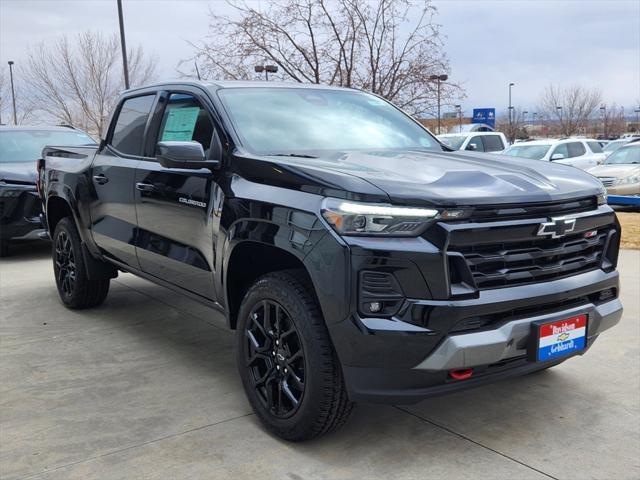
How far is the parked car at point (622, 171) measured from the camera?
1384cm

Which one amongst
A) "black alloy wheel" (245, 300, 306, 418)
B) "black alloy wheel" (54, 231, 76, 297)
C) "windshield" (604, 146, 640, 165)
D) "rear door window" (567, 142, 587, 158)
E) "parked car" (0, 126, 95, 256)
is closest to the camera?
"black alloy wheel" (245, 300, 306, 418)

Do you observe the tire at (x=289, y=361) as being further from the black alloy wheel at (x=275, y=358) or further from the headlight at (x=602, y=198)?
the headlight at (x=602, y=198)

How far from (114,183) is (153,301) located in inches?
68.2

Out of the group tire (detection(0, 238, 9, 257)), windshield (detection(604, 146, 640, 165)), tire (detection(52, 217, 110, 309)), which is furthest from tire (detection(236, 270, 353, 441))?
windshield (detection(604, 146, 640, 165))

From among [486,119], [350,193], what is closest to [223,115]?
[350,193]

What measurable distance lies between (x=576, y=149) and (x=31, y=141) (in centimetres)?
1487

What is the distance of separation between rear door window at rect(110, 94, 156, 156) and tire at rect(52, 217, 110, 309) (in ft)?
3.40

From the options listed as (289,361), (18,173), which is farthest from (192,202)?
(18,173)

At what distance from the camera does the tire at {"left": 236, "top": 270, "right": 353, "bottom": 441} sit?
3.00 m

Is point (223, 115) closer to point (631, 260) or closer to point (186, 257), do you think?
point (186, 257)

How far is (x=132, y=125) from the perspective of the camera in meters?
5.02

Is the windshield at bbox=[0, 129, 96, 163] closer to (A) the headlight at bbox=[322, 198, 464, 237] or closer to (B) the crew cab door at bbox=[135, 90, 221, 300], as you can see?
(B) the crew cab door at bbox=[135, 90, 221, 300]

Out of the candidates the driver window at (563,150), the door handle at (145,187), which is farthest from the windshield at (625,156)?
the door handle at (145,187)

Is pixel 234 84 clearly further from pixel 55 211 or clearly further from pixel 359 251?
pixel 55 211
